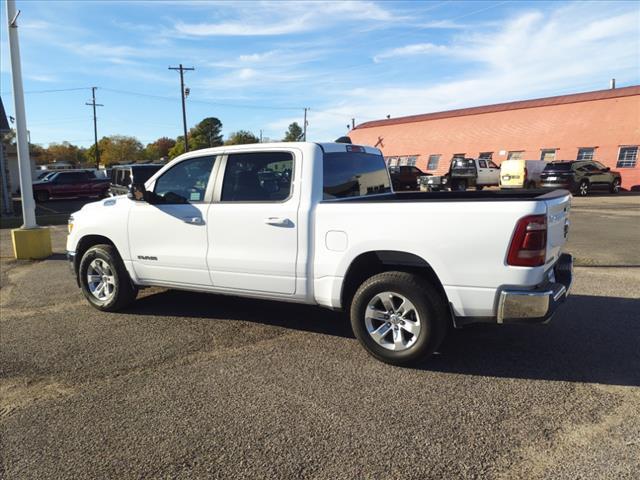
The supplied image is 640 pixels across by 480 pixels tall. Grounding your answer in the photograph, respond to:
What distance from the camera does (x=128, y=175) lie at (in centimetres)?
1755

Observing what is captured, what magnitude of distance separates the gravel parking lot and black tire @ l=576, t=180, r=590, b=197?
24106 millimetres

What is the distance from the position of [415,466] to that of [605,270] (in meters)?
6.50

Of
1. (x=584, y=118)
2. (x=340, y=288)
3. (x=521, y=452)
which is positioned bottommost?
(x=521, y=452)

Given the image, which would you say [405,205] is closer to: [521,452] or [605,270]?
[521,452]

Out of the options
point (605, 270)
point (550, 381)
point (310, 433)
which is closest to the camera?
point (310, 433)

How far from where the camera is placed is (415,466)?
2895 mm

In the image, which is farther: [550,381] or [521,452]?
[550,381]

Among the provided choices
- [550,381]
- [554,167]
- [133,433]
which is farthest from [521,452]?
[554,167]

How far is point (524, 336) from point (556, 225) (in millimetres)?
1423

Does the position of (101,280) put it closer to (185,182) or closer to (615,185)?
(185,182)

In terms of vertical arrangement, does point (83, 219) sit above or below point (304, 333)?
above

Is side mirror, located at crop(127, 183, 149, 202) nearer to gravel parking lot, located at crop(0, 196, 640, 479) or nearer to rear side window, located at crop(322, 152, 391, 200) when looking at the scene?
gravel parking lot, located at crop(0, 196, 640, 479)

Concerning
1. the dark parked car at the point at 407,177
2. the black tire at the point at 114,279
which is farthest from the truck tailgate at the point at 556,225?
the dark parked car at the point at 407,177

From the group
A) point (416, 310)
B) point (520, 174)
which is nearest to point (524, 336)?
point (416, 310)
